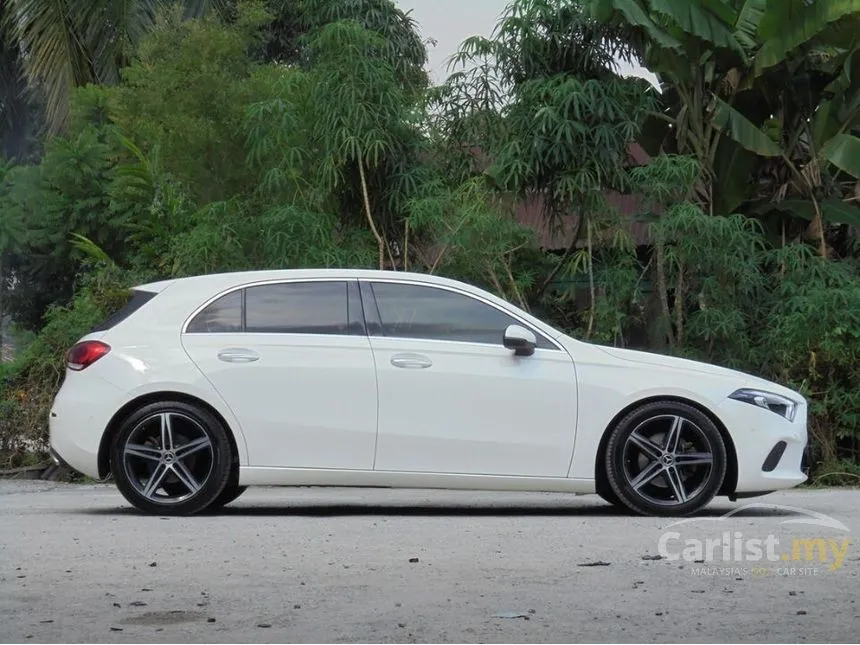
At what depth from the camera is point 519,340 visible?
976 centimetres

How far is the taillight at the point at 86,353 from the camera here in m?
9.98

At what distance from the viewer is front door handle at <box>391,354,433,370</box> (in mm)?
9828

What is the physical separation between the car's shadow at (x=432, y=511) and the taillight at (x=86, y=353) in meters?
0.98

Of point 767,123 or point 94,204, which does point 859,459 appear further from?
point 94,204

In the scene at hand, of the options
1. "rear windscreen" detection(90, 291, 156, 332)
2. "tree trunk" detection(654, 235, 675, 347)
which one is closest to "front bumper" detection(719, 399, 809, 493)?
"rear windscreen" detection(90, 291, 156, 332)

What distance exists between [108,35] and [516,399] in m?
25.2

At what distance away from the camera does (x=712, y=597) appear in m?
6.60

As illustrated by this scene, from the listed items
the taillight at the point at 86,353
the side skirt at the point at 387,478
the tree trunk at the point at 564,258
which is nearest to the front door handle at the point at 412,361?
the side skirt at the point at 387,478

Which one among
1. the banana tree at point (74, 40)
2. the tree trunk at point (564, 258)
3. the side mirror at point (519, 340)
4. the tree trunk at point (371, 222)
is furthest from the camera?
the banana tree at point (74, 40)

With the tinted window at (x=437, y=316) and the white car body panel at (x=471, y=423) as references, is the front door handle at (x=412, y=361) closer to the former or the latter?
the white car body panel at (x=471, y=423)

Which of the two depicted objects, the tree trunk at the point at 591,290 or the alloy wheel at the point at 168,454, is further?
the tree trunk at the point at 591,290

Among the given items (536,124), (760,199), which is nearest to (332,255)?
(536,124)

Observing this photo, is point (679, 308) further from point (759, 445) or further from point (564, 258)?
point (759, 445)

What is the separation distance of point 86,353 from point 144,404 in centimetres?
50
